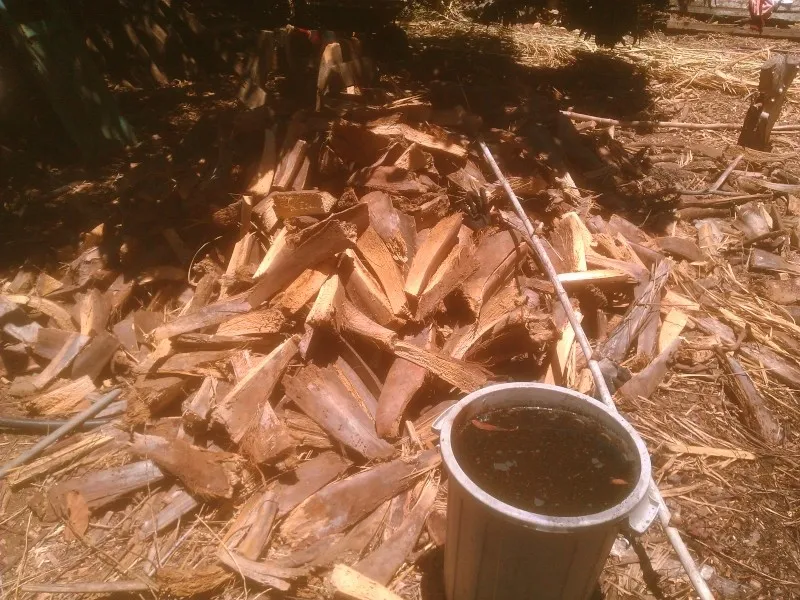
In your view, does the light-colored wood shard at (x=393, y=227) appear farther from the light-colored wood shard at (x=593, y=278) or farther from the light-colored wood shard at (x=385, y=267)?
the light-colored wood shard at (x=593, y=278)

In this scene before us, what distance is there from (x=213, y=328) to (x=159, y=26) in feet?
19.6

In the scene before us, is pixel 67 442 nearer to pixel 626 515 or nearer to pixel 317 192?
pixel 317 192

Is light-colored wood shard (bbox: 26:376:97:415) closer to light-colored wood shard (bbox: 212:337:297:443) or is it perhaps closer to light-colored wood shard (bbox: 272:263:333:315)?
light-colored wood shard (bbox: 212:337:297:443)

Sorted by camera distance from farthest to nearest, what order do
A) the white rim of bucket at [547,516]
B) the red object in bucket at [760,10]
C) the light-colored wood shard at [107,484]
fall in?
the red object in bucket at [760,10]
the light-colored wood shard at [107,484]
the white rim of bucket at [547,516]

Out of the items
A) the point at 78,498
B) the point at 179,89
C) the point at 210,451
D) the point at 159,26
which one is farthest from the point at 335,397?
the point at 159,26

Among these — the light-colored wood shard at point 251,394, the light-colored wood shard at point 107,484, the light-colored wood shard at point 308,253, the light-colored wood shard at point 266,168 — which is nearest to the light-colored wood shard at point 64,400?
the light-colored wood shard at point 107,484

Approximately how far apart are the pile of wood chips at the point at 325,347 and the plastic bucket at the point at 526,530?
0.58 m

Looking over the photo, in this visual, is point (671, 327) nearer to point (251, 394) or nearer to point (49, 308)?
point (251, 394)

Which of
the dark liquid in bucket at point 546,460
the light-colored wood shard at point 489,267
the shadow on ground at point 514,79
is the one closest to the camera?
the dark liquid in bucket at point 546,460

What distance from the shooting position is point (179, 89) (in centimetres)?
709

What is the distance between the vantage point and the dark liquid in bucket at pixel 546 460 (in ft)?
5.45

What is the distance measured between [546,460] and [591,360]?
1.16 metres

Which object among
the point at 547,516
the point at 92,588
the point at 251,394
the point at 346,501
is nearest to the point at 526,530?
the point at 547,516

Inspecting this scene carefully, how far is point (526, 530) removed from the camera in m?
1.58
